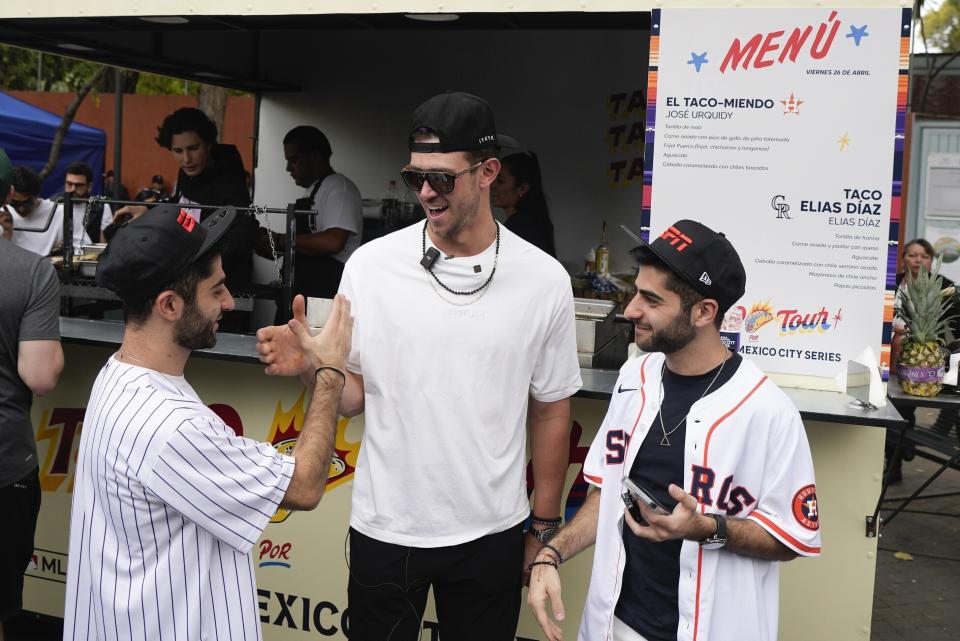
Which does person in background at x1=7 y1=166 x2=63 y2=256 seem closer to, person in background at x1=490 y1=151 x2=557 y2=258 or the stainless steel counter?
the stainless steel counter

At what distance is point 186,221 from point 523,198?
145 inches

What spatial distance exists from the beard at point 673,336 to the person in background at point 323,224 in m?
3.47

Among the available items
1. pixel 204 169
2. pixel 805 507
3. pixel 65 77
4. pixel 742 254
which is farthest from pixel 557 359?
pixel 65 77

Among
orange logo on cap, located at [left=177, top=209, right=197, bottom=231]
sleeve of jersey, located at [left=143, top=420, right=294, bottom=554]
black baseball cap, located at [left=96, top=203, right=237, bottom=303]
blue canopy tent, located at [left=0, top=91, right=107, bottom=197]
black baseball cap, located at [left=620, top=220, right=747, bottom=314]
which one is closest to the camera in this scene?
sleeve of jersey, located at [left=143, top=420, right=294, bottom=554]

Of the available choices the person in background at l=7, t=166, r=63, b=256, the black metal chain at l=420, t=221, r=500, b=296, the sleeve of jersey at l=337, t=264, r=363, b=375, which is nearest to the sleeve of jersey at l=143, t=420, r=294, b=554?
the sleeve of jersey at l=337, t=264, r=363, b=375

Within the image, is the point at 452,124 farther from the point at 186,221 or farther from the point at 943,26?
the point at 943,26

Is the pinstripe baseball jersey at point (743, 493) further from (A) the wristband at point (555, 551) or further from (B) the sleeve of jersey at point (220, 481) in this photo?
(B) the sleeve of jersey at point (220, 481)

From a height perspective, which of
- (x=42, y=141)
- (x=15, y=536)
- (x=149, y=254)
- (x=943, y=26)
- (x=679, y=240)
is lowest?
(x=15, y=536)

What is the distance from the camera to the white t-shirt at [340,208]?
5.72 meters

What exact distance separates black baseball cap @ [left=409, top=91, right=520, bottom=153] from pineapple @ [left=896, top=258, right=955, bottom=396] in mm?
2095

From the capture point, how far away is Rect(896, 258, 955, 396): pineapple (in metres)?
3.69

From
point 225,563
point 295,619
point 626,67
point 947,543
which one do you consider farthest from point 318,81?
point 225,563

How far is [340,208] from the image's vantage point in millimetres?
5723

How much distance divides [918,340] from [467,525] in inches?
85.3
